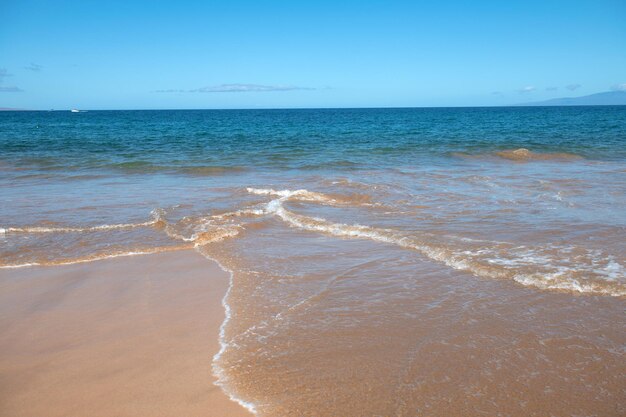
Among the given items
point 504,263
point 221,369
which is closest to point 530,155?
point 504,263

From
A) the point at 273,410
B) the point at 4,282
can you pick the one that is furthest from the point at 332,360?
the point at 4,282

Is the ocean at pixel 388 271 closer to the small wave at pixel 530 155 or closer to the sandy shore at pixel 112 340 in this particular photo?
the sandy shore at pixel 112 340

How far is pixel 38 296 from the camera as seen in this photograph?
17.8ft

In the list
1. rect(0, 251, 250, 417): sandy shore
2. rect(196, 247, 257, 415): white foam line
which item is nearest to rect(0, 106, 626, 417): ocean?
rect(196, 247, 257, 415): white foam line

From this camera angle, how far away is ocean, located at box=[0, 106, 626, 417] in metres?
3.43

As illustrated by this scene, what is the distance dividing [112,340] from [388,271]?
131 inches

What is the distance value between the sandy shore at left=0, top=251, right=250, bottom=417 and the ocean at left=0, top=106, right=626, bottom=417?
296mm

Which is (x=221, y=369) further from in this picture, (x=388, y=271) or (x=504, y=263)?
(x=504, y=263)

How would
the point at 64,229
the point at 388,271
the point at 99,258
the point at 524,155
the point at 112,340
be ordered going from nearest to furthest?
the point at 112,340
the point at 388,271
the point at 99,258
the point at 64,229
the point at 524,155

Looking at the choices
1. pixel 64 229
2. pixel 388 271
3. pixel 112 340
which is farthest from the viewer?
pixel 64 229

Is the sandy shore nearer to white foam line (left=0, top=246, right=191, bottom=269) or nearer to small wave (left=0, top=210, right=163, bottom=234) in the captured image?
white foam line (left=0, top=246, right=191, bottom=269)

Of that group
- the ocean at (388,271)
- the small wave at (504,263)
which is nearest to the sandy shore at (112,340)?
the ocean at (388,271)

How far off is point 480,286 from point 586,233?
10.5ft

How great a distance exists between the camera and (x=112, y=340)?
4285 millimetres
